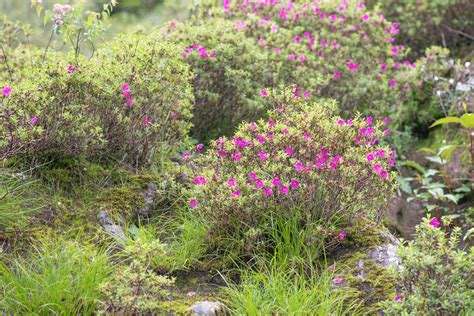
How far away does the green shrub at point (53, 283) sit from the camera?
308 centimetres

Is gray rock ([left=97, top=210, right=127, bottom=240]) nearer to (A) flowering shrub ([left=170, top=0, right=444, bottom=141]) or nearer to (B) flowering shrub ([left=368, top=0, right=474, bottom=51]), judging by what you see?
(A) flowering shrub ([left=170, top=0, right=444, bottom=141])

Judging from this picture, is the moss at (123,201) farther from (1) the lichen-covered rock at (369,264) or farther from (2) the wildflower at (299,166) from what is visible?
(1) the lichen-covered rock at (369,264)

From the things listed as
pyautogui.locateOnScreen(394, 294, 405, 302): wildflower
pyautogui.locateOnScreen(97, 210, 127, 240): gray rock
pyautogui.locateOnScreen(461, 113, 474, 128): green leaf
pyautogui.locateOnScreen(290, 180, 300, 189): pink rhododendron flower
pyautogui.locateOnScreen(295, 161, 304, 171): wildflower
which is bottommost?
pyautogui.locateOnScreen(97, 210, 127, 240): gray rock

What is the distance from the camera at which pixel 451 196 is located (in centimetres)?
529

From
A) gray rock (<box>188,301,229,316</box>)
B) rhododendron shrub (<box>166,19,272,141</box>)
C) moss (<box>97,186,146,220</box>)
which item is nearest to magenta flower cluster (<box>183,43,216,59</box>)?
rhododendron shrub (<box>166,19,272,141</box>)

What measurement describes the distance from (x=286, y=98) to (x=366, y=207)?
994 millimetres

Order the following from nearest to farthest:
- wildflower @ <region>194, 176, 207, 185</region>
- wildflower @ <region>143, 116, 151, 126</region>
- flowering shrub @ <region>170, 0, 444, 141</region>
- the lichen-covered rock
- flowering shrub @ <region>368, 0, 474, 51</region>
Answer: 1. the lichen-covered rock
2. wildflower @ <region>194, 176, 207, 185</region>
3. wildflower @ <region>143, 116, 151, 126</region>
4. flowering shrub @ <region>170, 0, 444, 141</region>
5. flowering shrub @ <region>368, 0, 474, 51</region>

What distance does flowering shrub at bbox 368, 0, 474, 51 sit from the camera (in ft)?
24.5

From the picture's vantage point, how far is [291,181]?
3600 millimetres

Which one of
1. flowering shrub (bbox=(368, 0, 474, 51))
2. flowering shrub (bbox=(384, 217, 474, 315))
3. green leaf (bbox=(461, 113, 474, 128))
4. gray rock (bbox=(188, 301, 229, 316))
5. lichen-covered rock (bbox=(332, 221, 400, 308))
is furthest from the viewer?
flowering shrub (bbox=(368, 0, 474, 51))

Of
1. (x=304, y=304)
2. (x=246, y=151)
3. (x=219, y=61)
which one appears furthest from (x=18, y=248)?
(x=219, y=61)

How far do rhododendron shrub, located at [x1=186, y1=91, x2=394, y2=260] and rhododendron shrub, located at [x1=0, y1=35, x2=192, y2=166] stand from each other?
80 centimetres

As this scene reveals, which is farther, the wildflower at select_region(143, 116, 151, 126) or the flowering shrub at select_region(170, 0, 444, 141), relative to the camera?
the flowering shrub at select_region(170, 0, 444, 141)

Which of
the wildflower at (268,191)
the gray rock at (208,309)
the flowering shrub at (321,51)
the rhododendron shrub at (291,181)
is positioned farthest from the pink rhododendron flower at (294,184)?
the flowering shrub at (321,51)
